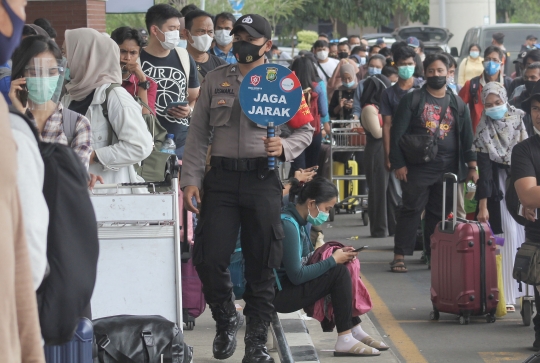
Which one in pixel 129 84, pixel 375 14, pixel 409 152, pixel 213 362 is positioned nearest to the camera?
pixel 213 362

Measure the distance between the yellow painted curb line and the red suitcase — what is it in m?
0.43

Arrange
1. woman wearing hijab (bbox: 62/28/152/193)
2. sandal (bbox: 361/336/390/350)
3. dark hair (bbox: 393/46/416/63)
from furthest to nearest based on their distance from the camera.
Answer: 1. dark hair (bbox: 393/46/416/63)
2. sandal (bbox: 361/336/390/350)
3. woman wearing hijab (bbox: 62/28/152/193)

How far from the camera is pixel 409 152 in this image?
9469 millimetres

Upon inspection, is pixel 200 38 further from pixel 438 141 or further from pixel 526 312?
pixel 526 312

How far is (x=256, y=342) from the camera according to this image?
6070 mm

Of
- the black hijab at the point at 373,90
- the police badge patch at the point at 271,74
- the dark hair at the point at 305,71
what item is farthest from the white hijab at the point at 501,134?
the dark hair at the point at 305,71

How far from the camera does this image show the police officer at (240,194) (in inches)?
237

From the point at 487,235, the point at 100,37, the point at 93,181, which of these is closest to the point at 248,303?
the point at 93,181

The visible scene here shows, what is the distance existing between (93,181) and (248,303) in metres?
1.30

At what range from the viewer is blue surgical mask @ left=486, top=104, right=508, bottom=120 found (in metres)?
8.56

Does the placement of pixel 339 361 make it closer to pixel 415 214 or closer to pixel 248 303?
pixel 248 303

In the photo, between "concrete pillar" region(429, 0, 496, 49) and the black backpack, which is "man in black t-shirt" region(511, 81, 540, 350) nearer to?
the black backpack

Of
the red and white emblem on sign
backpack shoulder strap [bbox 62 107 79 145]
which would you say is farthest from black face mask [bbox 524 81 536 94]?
backpack shoulder strap [bbox 62 107 79 145]

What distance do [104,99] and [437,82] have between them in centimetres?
436
